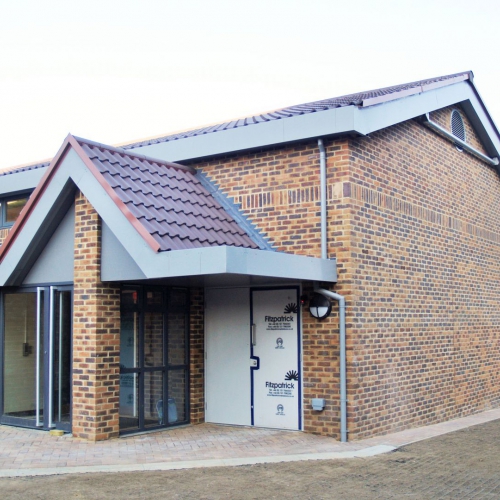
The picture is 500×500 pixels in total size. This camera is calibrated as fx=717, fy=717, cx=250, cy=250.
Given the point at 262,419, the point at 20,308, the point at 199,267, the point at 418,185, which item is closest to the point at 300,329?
the point at 262,419

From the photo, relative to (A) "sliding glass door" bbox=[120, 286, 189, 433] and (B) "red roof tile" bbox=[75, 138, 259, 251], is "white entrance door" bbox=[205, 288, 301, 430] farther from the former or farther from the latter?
(B) "red roof tile" bbox=[75, 138, 259, 251]

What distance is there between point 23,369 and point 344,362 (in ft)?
16.9

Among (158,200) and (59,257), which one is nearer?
(158,200)

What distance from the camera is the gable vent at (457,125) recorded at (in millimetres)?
14562

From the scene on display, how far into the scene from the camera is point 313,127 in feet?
34.7

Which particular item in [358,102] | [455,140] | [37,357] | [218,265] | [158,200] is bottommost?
[37,357]

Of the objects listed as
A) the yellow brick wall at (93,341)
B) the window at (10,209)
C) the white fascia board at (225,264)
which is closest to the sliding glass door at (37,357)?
the yellow brick wall at (93,341)

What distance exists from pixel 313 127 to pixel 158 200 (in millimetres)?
2521

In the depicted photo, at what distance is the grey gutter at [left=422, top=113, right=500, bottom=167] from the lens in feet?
42.7

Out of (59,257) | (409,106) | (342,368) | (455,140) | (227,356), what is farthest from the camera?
(455,140)

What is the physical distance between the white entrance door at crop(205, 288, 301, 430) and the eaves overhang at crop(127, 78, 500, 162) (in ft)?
7.64

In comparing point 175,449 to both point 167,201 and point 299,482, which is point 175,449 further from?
point 167,201

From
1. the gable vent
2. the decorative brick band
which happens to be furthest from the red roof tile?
the gable vent

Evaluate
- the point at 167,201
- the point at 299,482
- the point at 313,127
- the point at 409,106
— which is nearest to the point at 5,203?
the point at 167,201
